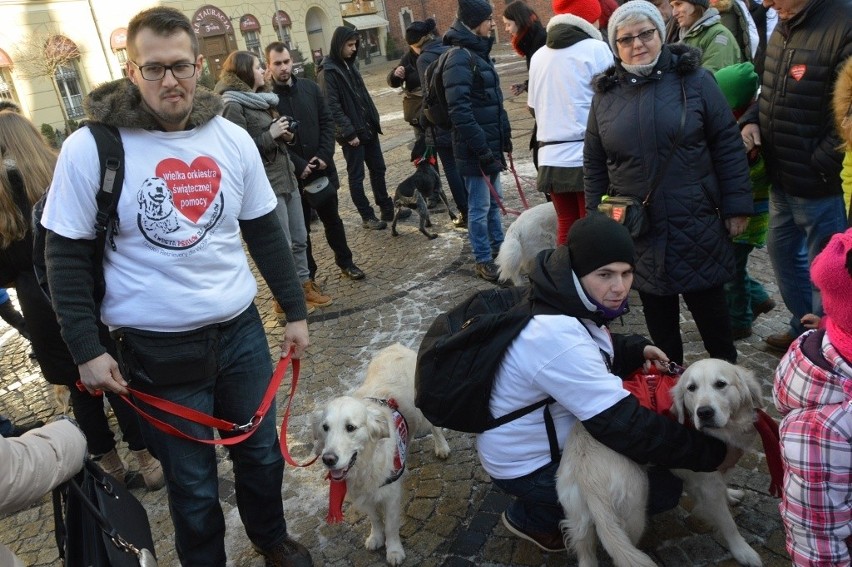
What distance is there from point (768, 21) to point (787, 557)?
4668 millimetres

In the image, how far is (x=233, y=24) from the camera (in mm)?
31406

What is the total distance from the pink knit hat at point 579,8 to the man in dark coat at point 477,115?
906 millimetres

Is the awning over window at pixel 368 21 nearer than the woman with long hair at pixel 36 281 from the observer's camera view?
No

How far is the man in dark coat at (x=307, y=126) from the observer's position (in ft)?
19.3

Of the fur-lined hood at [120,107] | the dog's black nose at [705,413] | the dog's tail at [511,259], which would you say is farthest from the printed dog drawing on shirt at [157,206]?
the dog's tail at [511,259]

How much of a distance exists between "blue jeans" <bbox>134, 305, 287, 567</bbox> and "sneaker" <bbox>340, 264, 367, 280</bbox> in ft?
12.8

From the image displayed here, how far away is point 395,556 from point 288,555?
0.51 metres

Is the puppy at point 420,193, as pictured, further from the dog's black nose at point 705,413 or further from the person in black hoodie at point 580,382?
the dog's black nose at point 705,413

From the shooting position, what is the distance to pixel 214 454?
2643 mm

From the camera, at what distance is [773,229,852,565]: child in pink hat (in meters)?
1.76

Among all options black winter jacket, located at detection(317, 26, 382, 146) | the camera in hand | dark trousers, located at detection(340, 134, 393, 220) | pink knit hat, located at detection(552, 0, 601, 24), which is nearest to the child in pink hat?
pink knit hat, located at detection(552, 0, 601, 24)

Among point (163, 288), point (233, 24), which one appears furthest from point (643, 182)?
point (233, 24)

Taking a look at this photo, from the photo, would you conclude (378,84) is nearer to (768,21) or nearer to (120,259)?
(768,21)

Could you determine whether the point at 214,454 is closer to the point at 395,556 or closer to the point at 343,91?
the point at 395,556
